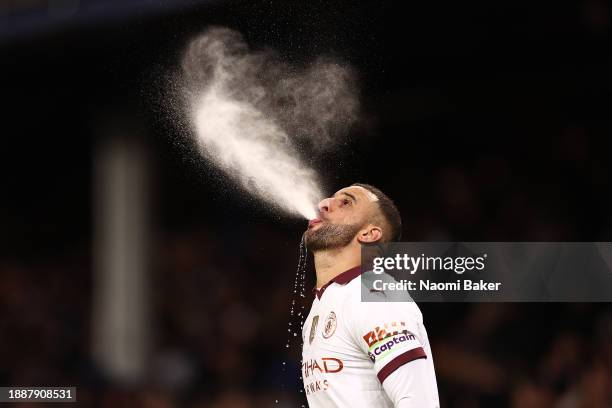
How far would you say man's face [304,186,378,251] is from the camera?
12.7 feet

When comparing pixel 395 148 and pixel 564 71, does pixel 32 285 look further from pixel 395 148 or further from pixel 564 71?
pixel 564 71

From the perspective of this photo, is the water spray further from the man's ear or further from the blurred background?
the man's ear

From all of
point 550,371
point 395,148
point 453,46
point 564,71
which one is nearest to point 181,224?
point 395,148

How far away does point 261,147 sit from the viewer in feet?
15.9

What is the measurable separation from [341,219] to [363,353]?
1.86 ft

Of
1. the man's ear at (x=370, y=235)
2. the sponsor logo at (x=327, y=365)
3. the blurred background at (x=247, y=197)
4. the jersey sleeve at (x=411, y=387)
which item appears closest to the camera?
the jersey sleeve at (x=411, y=387)

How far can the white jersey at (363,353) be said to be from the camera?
3.39 metres

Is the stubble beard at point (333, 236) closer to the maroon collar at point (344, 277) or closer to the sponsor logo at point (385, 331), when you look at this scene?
the maroon collar at point (344, 277)

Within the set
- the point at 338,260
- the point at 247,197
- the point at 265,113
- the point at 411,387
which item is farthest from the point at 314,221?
the point at 265,113

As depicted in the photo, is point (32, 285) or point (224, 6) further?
point (32, 285)

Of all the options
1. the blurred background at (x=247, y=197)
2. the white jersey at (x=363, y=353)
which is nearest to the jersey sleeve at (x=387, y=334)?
the white jersey at (x=363, y=353)

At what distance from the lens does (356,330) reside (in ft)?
11.7

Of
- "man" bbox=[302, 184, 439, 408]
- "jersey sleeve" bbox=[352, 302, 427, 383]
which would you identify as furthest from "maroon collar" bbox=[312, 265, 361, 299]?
"jersey sleeve" bbox=[352, 302, 427, 383]

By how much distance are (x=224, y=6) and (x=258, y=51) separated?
1073 millimetres
